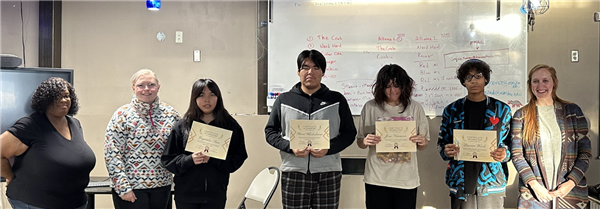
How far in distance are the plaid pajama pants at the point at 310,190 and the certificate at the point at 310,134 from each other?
19 cm

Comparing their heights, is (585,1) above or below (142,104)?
above

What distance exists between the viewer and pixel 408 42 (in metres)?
3.60

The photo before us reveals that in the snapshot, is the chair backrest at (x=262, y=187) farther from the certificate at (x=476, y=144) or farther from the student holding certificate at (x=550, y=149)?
the student holding certificate at (x=550, y=149)

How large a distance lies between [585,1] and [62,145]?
439cm

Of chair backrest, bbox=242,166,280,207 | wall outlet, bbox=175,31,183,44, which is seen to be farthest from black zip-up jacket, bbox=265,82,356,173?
wall outlet, bbox=175,31,183,44

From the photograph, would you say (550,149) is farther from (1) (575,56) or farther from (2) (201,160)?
(2) (201,160)

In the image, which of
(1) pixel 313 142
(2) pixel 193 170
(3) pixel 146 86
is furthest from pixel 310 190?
(3) pixel 146 86

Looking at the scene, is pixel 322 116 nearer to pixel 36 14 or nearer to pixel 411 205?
pixel 411 205

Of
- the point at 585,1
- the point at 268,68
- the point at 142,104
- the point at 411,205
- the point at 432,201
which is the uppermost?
the point at 585,1

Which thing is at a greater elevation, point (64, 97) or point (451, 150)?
point (64, 97)

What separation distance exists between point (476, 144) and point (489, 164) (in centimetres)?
20

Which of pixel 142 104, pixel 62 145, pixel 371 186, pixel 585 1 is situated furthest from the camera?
pixel 585 1

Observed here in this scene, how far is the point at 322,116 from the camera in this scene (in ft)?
7.92

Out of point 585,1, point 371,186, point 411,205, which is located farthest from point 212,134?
Answer: point 585,1
